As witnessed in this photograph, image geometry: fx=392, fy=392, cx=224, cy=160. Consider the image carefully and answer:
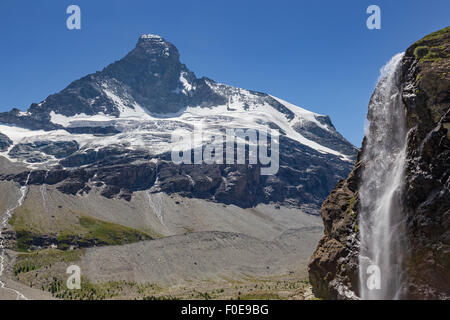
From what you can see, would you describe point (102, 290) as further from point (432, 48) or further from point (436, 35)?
point (436, 35)

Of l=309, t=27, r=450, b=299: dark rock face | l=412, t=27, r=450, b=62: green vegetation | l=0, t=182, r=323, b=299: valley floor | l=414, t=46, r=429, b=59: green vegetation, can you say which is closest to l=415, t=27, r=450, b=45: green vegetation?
l=412, t=27, r=450, b=62: green vegetation

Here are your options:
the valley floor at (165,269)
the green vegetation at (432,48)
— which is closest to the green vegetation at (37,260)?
the valley floor at (165,269)

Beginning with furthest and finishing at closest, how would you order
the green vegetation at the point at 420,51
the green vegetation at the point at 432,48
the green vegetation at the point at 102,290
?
the green vegetation at the point at 102,290, the green vegetation at the point at 420,51, the green vegetation at the point at 432,48

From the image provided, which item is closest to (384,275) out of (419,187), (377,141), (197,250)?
(419,187)

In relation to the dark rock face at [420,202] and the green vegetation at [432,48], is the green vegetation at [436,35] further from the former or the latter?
the dark rock face at [420,202]

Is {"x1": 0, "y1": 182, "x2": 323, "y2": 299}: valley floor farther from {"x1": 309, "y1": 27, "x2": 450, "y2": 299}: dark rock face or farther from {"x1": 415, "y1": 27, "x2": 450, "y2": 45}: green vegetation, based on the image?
{"x1": 415, "y1": 27, "x2": 450, "y2": 45}: green vegetation

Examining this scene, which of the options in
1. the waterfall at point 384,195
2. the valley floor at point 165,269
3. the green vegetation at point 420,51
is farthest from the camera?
the valley floor at point 165,269
